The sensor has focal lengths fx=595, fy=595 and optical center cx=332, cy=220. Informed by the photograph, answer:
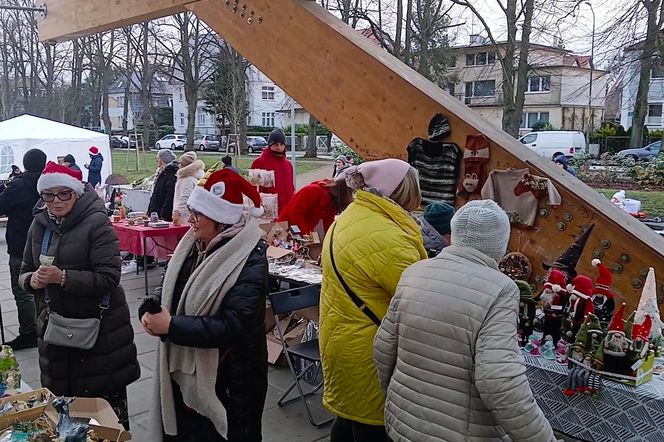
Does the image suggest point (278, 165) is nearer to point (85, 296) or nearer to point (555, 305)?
point (85, 296)

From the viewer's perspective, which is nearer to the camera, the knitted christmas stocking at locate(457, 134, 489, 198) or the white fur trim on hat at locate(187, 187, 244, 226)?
the white fur trim on hat at locate(187, 187, 244, 226)

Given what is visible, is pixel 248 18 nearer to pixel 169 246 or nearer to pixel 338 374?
pixel 169 246

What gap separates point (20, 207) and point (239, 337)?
12.2 feet

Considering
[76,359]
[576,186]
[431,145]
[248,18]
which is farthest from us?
[248,18]

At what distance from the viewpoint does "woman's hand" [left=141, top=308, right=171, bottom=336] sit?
2.28m

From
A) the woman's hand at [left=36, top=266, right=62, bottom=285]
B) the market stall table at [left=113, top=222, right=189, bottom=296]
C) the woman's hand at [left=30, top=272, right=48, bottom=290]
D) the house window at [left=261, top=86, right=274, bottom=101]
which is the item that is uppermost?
the house window at [left=261, top=86, right=274, bottom=101]

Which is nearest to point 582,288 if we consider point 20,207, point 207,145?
point 20,207

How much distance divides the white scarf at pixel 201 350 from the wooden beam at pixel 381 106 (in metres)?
2.42

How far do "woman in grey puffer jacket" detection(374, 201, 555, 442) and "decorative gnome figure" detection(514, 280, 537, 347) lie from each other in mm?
1236

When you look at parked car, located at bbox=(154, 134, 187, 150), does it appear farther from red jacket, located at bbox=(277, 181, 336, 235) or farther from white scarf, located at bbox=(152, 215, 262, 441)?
white scarf, located at bbox=(152, 215, 262, 441)

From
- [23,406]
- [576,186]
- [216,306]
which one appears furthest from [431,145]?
[23,406]

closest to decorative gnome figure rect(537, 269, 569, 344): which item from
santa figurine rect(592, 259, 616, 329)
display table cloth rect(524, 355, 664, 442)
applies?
santa figurine rect(592, 259, 616, 329)

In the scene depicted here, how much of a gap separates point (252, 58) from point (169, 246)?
3.04 m

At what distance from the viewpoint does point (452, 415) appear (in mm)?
1914
